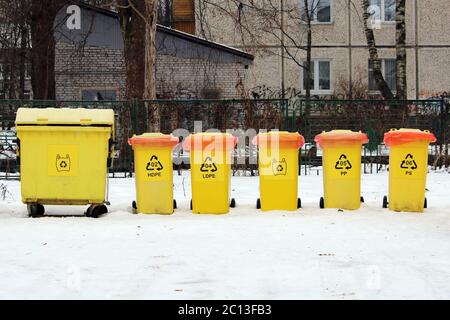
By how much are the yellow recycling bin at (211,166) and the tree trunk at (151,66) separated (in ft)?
18.3

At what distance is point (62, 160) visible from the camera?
8305mm

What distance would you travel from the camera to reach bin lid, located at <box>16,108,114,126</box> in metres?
Result: 8.24

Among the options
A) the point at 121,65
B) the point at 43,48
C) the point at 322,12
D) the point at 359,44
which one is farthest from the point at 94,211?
the point at 322,12

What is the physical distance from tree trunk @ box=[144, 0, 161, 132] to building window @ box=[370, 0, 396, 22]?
18344 millimetres

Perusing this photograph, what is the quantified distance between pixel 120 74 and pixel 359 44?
40.1 ft

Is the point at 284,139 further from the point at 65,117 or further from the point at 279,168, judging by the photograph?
the point at 65,117

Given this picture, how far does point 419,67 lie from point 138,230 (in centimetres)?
2518

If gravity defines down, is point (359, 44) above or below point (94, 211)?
above

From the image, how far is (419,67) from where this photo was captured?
1195 inches

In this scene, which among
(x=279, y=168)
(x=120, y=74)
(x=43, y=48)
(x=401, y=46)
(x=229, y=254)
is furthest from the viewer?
(x=120, y=74)

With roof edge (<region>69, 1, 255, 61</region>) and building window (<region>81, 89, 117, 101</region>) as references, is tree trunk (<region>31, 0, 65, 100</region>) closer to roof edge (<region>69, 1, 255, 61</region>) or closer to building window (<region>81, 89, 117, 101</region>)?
roof edge (<region>69, 1, 255, 61</region>)

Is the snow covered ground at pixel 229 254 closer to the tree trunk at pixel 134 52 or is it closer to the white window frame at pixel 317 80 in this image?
the tree trunk at pixel 134 52
